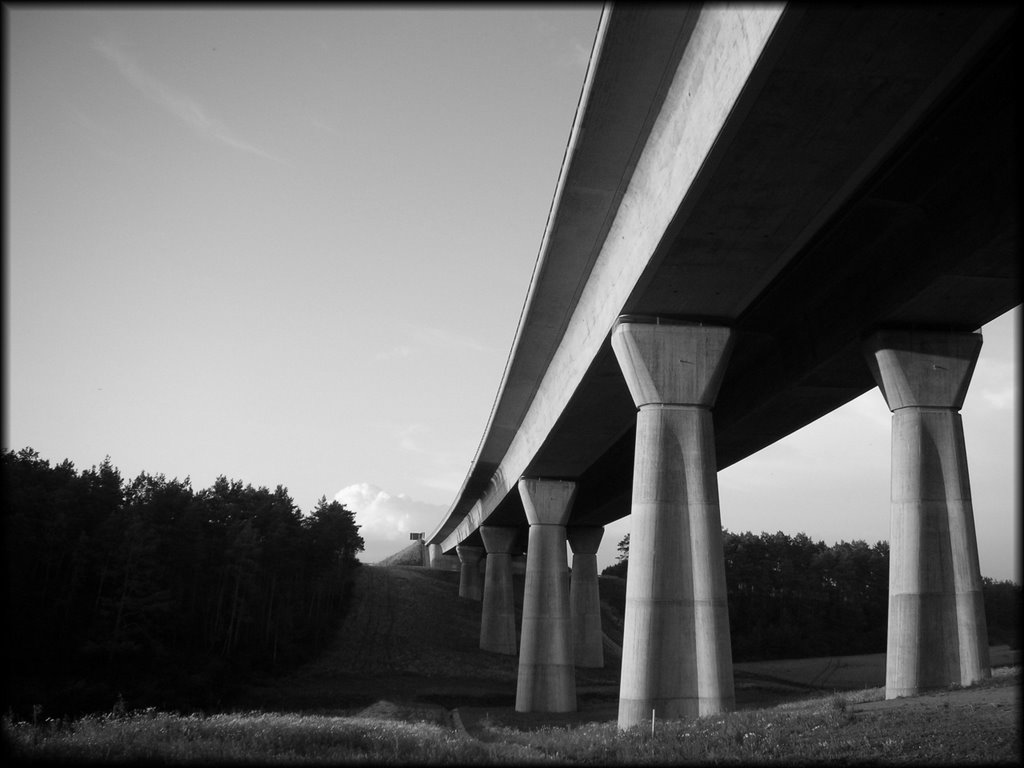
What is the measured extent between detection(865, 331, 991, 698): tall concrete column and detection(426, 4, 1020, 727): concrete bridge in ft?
0.17

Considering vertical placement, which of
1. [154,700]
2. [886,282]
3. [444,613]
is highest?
[886,282]

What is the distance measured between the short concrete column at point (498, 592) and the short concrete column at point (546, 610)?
22.5 m

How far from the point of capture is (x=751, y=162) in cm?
1420

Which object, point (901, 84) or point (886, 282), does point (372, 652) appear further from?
point (901, 84)

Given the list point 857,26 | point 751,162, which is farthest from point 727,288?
point 857,26

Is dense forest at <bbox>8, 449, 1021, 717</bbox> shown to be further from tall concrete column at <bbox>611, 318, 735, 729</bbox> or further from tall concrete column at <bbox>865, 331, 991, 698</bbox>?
tall concrete column at <bbox>611, 318, 735, 729</bbox>

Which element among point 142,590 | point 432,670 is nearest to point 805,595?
point 432,670

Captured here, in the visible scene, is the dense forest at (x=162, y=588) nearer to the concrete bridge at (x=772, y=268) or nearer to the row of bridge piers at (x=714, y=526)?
the row of bridge piers at (x=714, y=526)

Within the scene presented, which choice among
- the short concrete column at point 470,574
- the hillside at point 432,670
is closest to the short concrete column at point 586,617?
the hillside at point 432,670

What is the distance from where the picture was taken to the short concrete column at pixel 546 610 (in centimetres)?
3969

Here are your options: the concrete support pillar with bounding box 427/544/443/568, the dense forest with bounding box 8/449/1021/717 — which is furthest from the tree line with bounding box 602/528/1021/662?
the concrete support pillar with bounding box 427/544/443/568

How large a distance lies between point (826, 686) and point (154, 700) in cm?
3962

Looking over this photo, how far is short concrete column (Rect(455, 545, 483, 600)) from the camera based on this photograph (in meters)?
89.7

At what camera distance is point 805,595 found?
11506 centimetres
